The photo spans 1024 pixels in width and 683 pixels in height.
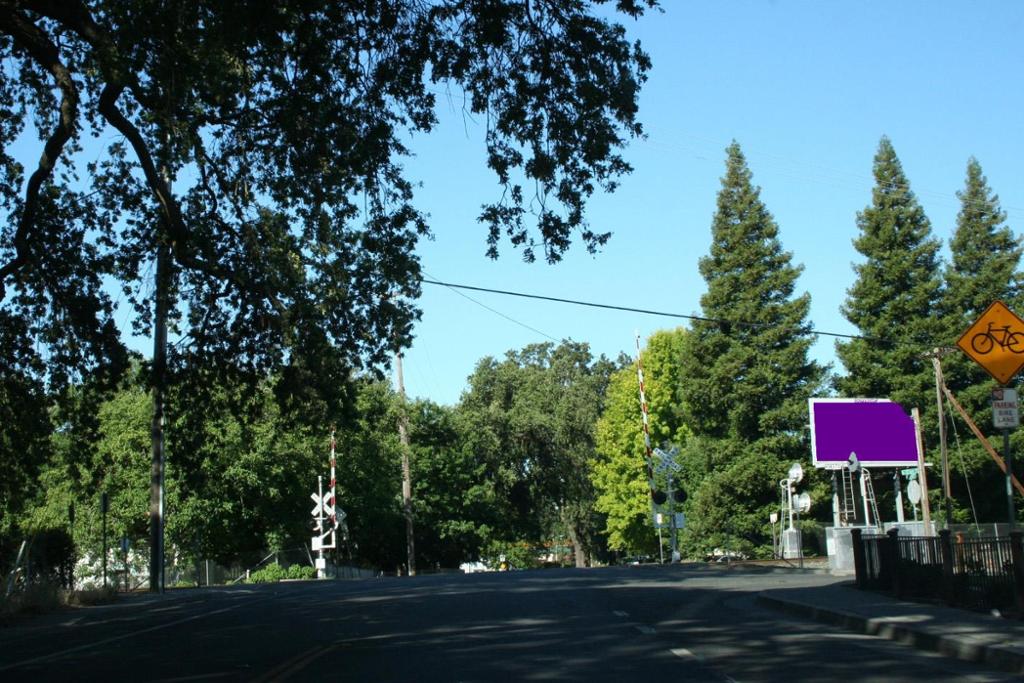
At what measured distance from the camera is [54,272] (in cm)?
1995

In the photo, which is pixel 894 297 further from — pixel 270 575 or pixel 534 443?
pixel 270 575

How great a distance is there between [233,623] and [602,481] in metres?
57.1

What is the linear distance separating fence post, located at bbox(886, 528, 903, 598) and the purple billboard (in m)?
24.8

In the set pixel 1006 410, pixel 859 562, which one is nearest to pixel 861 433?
pixel 859 562

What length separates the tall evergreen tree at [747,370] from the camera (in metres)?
56.3

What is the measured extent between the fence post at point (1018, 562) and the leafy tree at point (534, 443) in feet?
183

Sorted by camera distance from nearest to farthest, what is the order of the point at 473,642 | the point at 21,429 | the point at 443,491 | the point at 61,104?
the point at 473,642
the point at 61,104
the point at 21,429
the point at 443,491

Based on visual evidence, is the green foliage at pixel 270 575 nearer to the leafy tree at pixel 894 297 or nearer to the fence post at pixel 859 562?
the leafy tree at pixel 894 297

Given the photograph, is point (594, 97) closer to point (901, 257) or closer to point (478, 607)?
point (478, 607)

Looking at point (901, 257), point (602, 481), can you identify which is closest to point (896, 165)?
point (901, 257)

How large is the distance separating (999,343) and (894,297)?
41361mm

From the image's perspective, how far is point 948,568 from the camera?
16.9m

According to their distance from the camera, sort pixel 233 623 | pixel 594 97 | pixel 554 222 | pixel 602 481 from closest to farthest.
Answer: pixel 594 97 < pixel 554 222 < pixel 233 623 < pixel 602 481

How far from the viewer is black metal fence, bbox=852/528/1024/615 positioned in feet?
48.7
